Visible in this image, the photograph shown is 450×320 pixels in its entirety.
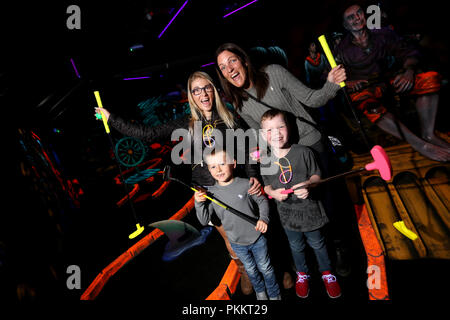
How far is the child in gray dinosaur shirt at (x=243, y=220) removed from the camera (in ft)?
5.75

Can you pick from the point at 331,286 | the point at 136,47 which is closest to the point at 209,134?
the point at 136,47

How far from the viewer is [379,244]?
2.05m

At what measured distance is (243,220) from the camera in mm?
1784

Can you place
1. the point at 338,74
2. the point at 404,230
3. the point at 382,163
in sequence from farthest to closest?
1. the point at 404,230
2. the point at 338,74
3. the point at 382,163

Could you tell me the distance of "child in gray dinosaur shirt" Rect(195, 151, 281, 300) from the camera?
175 centimetres

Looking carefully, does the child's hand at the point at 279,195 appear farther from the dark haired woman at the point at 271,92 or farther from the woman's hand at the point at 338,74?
the woman's hand at the point at 338,74

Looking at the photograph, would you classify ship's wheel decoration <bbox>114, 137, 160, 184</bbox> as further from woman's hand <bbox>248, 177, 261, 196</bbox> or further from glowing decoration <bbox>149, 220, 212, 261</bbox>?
woman's hand <bbox>248, 177, 261, 196</bbox>

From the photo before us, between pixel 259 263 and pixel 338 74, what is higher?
pixel 338 74

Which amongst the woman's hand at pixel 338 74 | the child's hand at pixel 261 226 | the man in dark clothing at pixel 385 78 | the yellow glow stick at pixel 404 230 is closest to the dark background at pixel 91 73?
the man in dark clothing at pixel 385 78

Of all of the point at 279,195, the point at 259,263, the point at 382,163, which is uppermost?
the point at 382,163

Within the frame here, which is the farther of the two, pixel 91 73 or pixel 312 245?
pixel 91 73

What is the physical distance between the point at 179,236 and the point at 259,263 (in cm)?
186

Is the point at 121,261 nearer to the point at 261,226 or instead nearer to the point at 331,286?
the point at 261,226

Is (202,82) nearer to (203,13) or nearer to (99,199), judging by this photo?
(203,13)
